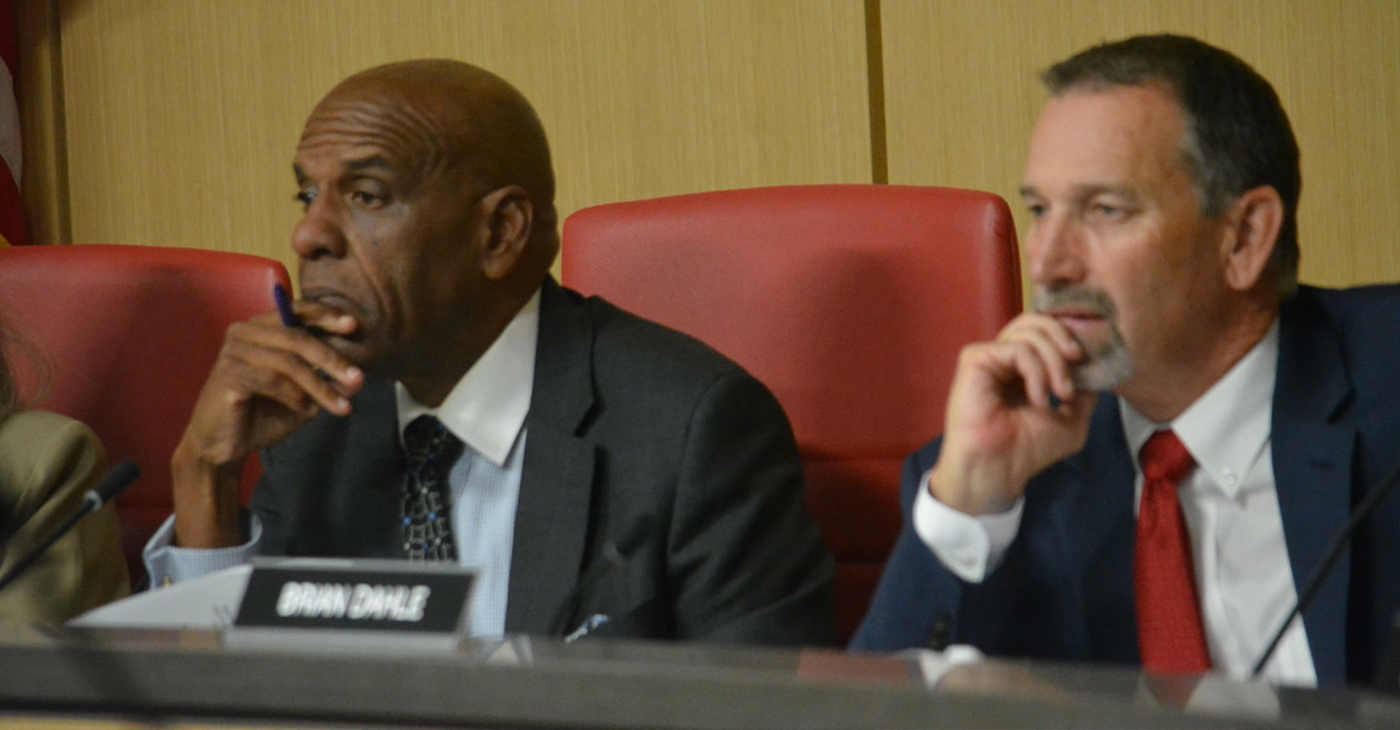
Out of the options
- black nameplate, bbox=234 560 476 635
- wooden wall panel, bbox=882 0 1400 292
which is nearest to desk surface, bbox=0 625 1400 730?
black nameplate, bbox=234 560 476 635

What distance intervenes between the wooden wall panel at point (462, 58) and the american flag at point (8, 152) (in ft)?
0.38

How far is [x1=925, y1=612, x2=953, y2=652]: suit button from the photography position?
3.91 feet

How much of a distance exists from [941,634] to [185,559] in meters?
0.91

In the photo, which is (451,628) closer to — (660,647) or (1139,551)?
(660,647)

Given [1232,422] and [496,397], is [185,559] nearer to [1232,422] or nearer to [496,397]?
[496,397]

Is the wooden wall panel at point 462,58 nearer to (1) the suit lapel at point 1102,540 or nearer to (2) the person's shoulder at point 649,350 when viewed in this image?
(2) the person's shoulder at point 649,350

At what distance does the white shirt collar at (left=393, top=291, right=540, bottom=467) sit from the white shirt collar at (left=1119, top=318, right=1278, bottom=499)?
26.6 inches

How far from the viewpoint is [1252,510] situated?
137 centimetres

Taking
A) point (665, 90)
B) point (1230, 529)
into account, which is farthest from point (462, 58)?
point (1230, 529)

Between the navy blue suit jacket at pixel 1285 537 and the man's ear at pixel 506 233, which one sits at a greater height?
the man's ear at pixel 506 233

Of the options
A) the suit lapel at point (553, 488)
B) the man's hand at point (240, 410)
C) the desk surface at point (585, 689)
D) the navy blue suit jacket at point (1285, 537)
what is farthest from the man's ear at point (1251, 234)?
the man's hand at point (240, 410)

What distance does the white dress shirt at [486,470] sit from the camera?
1.60 m

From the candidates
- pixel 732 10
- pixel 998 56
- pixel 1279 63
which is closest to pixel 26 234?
pixel 732 10

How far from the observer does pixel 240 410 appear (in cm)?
172
